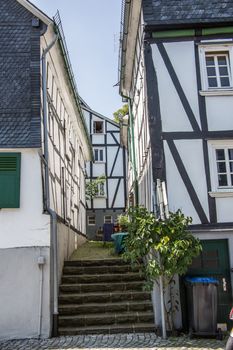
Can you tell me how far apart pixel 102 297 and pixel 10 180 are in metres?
3.19

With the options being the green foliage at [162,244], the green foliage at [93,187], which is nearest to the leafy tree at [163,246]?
the green foliage at [162,244]

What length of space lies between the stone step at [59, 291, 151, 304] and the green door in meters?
1.26

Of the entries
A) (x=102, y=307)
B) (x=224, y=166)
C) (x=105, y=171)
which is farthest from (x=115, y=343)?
(x=105, y=171)

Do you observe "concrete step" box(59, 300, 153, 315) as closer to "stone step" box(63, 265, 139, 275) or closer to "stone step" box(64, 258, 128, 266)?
"stone step" box(63, 265, 139, 275)

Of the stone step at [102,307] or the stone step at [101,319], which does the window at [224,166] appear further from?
the stone step at [101,319]

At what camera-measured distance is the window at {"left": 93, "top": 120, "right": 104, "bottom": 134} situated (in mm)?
29031

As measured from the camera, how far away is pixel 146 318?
8344 millimetres

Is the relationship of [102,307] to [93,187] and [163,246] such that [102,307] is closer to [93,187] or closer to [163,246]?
[163,246]

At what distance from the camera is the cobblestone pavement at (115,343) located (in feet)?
23.0

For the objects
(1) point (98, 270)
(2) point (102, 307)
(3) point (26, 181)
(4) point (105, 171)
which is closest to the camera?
(3) point (26, 181)

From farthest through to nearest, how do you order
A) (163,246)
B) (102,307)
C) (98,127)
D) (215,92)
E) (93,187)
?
(98,127)
(93,187)
(215,92)
(102,307)
(163,246)

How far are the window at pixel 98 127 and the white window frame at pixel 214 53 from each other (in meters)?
19.6

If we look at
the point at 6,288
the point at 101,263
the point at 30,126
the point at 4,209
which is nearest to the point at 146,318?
the point at 101,263

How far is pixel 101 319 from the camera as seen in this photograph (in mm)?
8250
